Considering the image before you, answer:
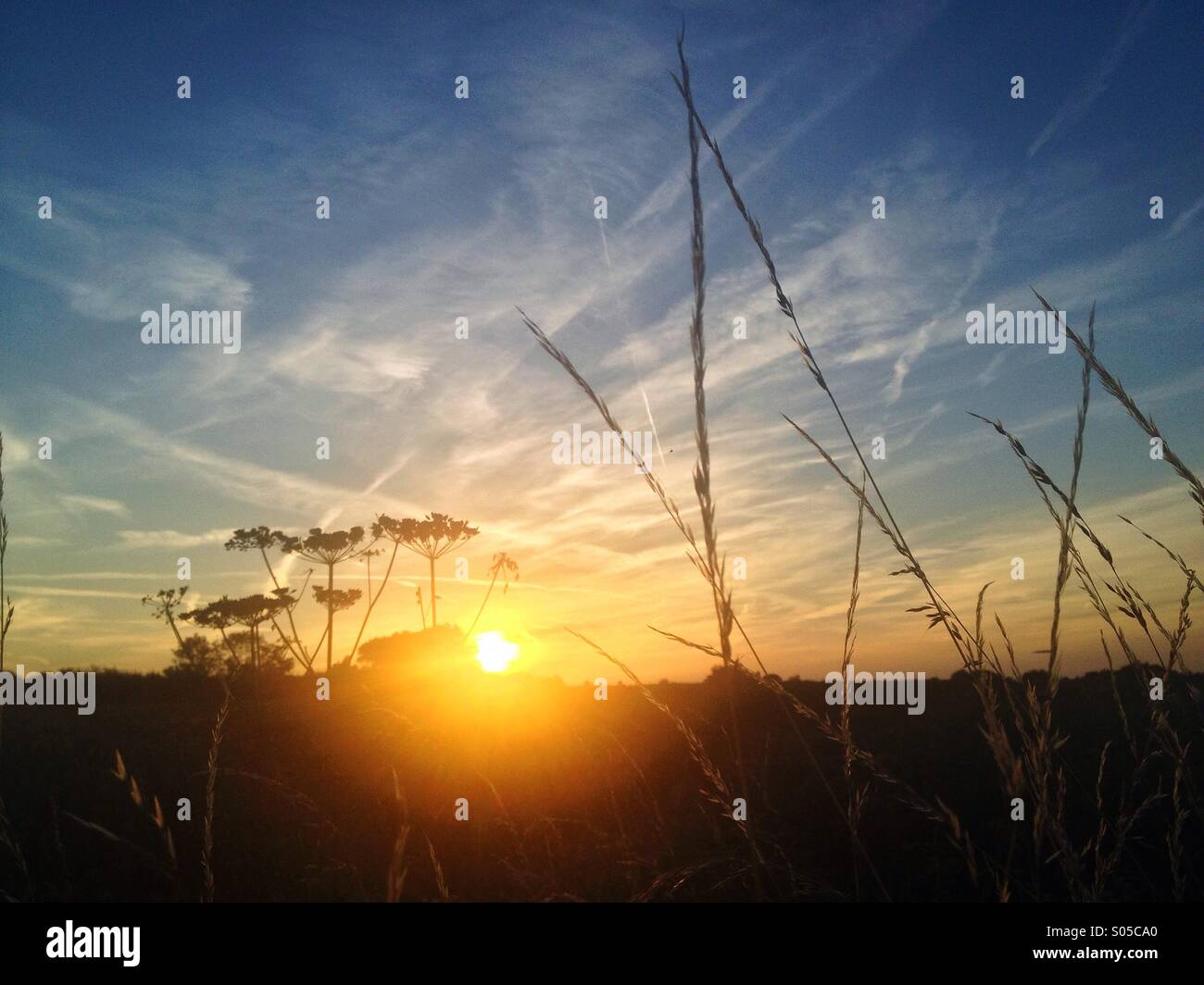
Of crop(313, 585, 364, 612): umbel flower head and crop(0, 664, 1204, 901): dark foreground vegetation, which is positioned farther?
crop(313, 585, 364, 612): umbel flower head

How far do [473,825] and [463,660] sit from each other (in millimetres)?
9893

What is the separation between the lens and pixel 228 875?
21.5ft

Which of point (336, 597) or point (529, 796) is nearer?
point (529, 796)

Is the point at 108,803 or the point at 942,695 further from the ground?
the point at 942,695

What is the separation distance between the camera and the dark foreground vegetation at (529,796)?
17.8ft

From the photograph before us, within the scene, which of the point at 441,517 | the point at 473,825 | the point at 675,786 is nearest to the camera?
the point at 473,825

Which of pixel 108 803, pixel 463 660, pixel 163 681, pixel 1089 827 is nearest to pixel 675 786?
pixel 1089 827

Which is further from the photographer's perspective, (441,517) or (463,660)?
(441,517)

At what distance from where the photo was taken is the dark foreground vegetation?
5.42 metres

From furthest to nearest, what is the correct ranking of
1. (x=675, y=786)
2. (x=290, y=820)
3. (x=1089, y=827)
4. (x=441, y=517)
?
(x=441, y=517) < (x=675, y=786) < (x=290, y=820) < (x=1089, y=827)

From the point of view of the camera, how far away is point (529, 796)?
8008 mm

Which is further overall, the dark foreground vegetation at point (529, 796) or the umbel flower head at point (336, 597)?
the umbel flower head at point (336, 597)
